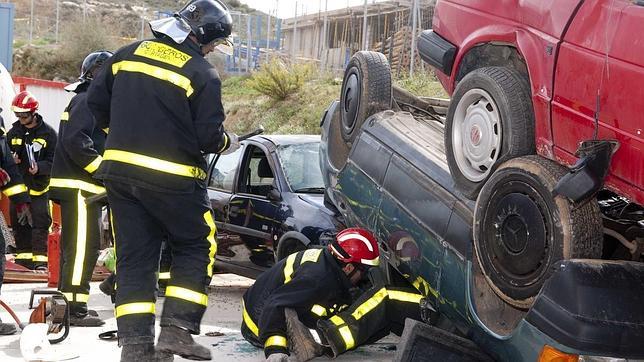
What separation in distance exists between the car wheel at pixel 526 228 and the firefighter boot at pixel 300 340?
145 centimetres

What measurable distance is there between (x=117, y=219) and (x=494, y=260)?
1873 mm

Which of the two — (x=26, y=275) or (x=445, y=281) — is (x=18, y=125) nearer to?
(x=26, y=275)

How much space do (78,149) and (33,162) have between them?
3.51 metres

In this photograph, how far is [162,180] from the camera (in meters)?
4.20

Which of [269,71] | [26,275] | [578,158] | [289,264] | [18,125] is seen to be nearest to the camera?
[578,158]

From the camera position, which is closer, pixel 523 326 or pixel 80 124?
pixel 523 326

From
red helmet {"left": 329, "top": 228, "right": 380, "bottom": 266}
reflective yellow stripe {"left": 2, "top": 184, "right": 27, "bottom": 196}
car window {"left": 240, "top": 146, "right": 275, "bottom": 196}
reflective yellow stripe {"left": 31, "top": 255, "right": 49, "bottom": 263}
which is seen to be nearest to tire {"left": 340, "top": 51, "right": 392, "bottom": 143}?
red helmet {"left": 329, "top": 228, "right": 380, "bottom": 266}

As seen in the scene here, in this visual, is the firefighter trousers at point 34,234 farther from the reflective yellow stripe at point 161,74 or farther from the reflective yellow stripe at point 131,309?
the reflective yellow stripe at point 161,74

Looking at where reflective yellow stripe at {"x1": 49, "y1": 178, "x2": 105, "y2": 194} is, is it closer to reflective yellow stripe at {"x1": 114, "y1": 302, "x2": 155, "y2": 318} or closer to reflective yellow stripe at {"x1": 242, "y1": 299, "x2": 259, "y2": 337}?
reflective yellow stripe at {"x1": 242, "y1": 299, "x2": 259, "y2": 337}

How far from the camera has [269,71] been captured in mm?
23203

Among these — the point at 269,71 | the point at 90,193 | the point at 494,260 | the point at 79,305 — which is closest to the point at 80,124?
the point at 90,193

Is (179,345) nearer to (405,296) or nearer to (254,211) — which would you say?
(405,296)

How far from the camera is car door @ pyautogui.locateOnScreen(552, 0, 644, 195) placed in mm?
3221

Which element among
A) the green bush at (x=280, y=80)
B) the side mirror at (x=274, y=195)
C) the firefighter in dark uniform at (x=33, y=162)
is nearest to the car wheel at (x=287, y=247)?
the side mirror at (x=274, y=195)
